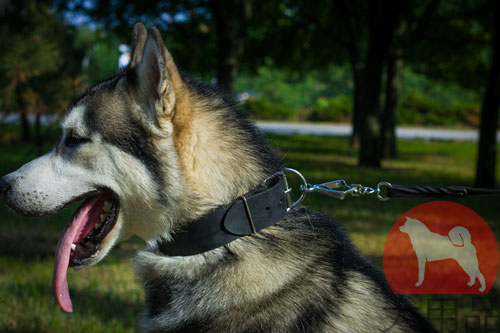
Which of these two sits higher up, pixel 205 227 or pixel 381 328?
pixel 205 227

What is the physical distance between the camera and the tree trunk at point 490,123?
1011 centimetres

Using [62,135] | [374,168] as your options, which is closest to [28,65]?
[62,135]

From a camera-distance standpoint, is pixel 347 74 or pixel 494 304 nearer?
pixel 494 304

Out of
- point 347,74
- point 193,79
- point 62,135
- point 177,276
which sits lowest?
point 347,74

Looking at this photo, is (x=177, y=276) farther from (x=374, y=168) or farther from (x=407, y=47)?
(x=407, y=47)

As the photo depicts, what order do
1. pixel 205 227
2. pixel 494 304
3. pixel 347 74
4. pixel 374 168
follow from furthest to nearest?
1. pixel 347 74
2. pixel 374 168
3. pixel 494 304
4. pixel 205 227

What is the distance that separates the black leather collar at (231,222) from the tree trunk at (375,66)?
1214cm

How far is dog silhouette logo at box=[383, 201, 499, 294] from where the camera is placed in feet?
7.51

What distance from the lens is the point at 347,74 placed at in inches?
2233

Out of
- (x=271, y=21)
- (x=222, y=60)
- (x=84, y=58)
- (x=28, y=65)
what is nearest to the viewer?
(x=28, y=65)

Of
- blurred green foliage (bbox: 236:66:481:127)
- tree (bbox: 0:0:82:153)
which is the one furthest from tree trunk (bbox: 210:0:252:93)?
blurred green foliage (bbox: 236:66:481:127)

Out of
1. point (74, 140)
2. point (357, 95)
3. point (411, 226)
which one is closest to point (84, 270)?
point (74, 140)

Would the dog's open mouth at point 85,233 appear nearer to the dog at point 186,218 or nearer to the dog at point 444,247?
the dog at point 186,218

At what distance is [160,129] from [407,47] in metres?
16.1
